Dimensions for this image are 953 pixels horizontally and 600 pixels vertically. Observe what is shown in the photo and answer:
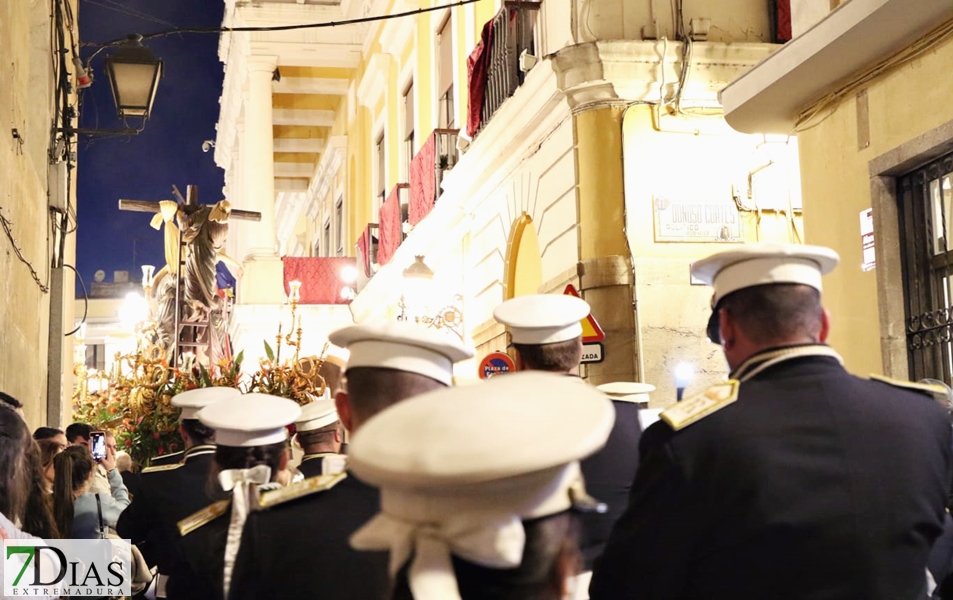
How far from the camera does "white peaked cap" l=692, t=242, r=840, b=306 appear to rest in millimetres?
2945

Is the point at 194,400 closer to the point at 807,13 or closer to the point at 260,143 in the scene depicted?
the point at 807,13

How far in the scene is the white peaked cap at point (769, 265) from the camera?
9.66 feet

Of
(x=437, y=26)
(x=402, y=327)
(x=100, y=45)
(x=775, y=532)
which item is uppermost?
(x=437, y=26)

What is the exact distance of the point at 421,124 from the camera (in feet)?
73.0

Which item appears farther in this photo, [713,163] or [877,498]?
[713,163]

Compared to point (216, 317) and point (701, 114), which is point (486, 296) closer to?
point (216, 317)

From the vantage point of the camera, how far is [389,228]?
23297 millimetres

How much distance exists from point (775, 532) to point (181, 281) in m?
14.2

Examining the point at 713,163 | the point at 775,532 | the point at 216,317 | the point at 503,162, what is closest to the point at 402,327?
the point at 775,532

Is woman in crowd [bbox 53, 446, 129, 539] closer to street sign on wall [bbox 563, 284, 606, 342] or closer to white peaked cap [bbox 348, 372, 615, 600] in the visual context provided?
street sign on wall [bbox 563, 284, 606, 342]

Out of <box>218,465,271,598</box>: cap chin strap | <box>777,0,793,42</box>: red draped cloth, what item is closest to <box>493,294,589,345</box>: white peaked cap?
<box>218,465,271,598</box>: cap chin strap

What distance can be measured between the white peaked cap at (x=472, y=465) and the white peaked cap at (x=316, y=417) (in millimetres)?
3387

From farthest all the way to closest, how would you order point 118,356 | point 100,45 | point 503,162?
point 503,162, point 100,45, point 118,356

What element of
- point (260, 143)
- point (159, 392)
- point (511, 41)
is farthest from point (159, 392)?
point (260, 143)
